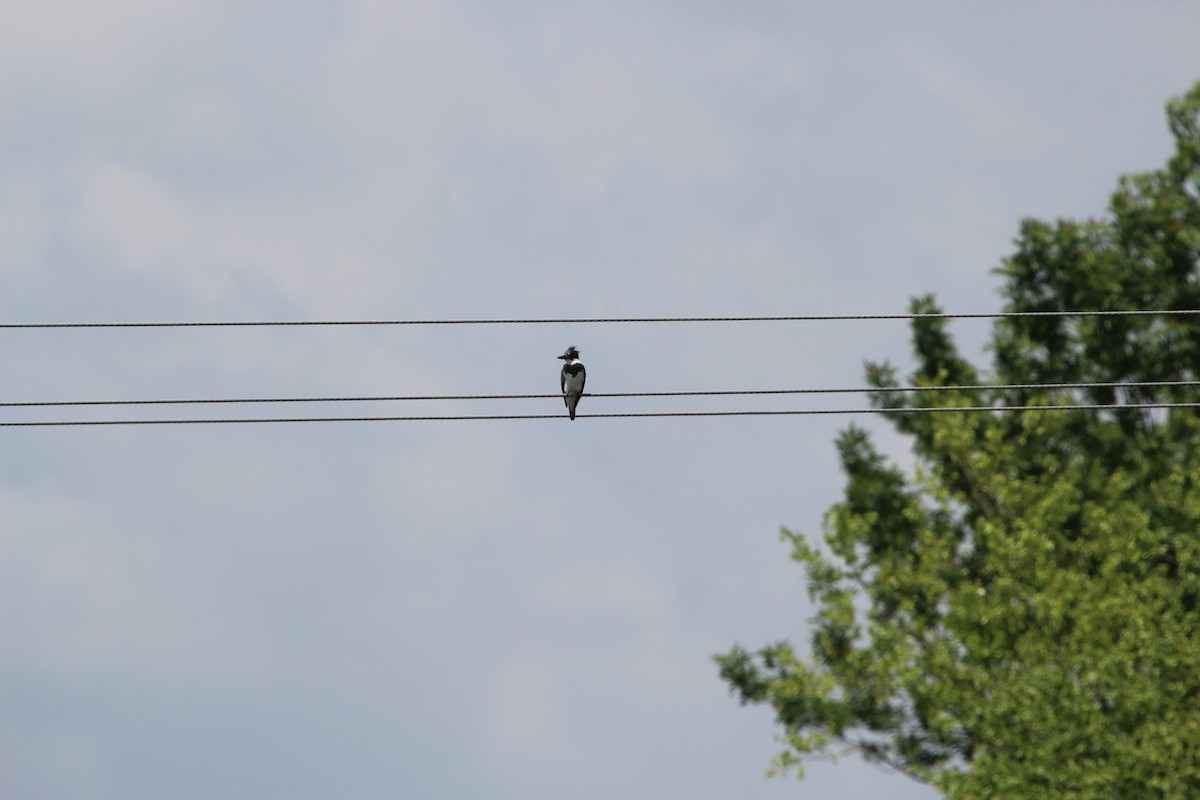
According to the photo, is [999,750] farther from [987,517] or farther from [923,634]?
[987,517]

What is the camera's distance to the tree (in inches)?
1025

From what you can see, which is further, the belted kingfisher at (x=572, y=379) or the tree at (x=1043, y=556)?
the tree at (x=1043, y=556)

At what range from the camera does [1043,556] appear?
29438 mm

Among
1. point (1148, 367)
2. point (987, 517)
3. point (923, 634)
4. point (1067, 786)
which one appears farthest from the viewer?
point (1148, 367)

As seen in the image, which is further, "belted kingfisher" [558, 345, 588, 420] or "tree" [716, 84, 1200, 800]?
"tree" [716, 84, 1200, 800]

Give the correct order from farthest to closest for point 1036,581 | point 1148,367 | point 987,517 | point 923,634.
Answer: point 1148,367 < point 987,517 < point 923,634 < point 1036,581

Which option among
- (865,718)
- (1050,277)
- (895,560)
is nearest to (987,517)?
(895,560)

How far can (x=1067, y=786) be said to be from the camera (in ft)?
82.6

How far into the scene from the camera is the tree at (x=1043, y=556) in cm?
2603

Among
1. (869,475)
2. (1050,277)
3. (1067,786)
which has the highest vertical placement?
(1050,277)

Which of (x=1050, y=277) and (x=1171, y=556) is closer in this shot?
(x=1171, y=556)

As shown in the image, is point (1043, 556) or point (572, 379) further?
point (1043, 556)

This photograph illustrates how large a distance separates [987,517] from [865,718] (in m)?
4.45

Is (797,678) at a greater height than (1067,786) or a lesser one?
greater
